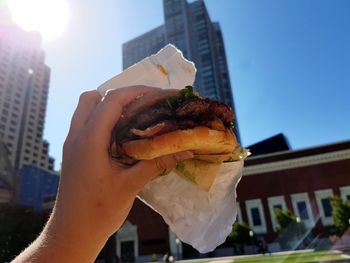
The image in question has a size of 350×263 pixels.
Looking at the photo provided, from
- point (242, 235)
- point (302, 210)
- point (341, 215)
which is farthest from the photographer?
point (302, 210)

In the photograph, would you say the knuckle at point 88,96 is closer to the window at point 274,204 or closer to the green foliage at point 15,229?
the green foliage at point 15,229

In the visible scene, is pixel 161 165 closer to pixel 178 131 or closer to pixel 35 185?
pixel 178 131

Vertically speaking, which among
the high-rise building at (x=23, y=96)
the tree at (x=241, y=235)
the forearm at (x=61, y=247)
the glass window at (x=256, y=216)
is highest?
the high-rise building at (x=23, y=96)

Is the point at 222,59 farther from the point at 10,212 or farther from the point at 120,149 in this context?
the point at 120,149

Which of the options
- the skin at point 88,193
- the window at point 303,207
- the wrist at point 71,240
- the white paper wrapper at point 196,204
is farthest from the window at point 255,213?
the wrist at point 71,240

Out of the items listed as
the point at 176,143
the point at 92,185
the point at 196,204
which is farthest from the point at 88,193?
the point at 196,204

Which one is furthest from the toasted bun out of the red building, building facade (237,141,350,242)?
building facade (237,141,350,242)

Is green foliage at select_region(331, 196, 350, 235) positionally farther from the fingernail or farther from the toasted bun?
the fingernail
